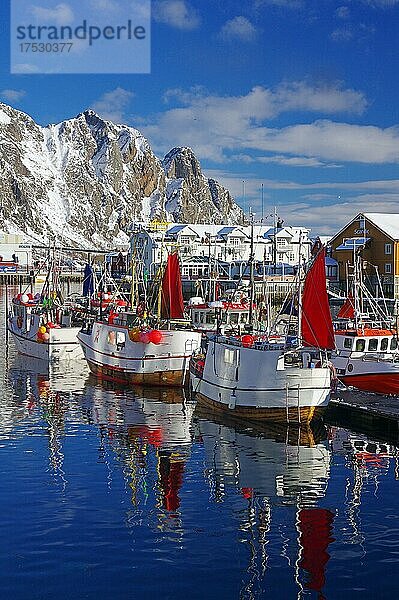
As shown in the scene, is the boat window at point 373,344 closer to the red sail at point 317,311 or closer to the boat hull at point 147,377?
the red sail at point 317,311

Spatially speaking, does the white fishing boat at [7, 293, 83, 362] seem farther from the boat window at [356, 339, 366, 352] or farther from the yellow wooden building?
the yellow wooden building

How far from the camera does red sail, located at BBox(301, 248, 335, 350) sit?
114 ft

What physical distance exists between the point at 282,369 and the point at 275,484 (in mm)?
7646

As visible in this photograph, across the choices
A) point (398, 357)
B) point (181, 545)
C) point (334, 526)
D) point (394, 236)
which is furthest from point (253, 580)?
point (394, 236)

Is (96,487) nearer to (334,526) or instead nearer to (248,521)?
(248,521)

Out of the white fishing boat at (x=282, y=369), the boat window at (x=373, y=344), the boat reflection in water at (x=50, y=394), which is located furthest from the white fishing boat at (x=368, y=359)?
the boat reflection in water at (x=50, y=394)

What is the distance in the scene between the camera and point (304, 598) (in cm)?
1770

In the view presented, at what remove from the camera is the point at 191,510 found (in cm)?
2348

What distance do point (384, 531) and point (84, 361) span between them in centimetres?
3787

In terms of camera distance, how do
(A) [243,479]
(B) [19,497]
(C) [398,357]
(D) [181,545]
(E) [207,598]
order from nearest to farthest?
(E) [207,598]
(D) [181,545]
(B) [19,497]
(A) [243,479]
(C) [398,357]

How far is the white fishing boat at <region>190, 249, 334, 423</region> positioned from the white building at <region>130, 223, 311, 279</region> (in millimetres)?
89852

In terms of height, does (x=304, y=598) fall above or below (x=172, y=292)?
below

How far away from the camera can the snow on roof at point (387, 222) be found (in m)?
94.5

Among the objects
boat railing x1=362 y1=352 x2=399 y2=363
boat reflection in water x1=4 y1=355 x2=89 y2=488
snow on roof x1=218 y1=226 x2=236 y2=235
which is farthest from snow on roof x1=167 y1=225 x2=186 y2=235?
boat railing x1=362 y1=352 x2=399 y2=363
